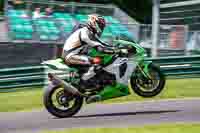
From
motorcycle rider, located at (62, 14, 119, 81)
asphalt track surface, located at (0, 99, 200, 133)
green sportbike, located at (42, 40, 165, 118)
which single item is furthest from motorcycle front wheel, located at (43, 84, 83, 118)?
motorcycle rider, located at (62, 14, 119, 81)

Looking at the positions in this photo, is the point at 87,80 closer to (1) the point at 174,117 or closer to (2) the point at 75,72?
(2) the point at 75,72

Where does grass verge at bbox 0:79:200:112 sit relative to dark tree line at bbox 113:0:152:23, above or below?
below

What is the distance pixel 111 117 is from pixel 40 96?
457cm

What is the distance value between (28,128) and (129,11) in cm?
3069

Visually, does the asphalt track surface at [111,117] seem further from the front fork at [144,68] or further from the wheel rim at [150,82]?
the front fork at [144,68]

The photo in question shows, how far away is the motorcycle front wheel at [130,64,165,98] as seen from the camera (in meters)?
11.0

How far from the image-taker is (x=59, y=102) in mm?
10391

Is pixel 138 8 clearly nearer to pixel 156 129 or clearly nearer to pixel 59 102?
pixel 59 102

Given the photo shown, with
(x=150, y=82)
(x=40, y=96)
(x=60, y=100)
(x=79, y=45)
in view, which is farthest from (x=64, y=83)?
(x=40, y=96)

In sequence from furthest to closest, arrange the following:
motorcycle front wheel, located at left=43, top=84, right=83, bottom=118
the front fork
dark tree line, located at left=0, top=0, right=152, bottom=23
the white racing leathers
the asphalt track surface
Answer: dark tree line, located at left=0, top=0, right=152, bottom=23
the front fork
the white racing leathers
motorcycle front wheel, located at left=43, top=84, right=83, bottom=118
the asphalt track surface

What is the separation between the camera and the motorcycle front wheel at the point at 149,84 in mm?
10953

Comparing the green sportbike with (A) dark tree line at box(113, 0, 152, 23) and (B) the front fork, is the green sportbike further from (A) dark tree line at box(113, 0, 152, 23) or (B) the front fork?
(A) dark tree line at box(113, 0, 152, 23)

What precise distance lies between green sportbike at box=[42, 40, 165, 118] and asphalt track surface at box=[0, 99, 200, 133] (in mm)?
282

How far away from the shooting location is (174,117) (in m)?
9.76
